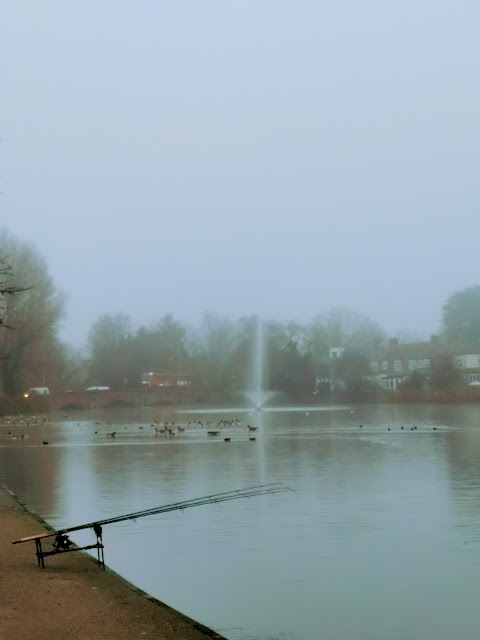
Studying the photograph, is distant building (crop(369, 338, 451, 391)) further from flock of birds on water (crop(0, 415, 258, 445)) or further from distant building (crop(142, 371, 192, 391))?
flock of birds on water (crop(0, 415, 258, 445))

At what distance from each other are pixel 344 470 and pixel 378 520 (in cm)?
1035

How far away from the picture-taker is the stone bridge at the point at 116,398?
106m

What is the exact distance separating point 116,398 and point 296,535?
10114 centimetres

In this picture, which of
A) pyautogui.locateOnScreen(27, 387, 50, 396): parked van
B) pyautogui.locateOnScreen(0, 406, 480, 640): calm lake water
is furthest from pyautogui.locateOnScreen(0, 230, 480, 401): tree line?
pyautogui.locateOnScreen(0, 406, 480, 640): calm lake water

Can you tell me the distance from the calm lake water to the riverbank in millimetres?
596

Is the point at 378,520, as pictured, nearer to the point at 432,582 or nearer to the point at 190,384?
the point at 432,582

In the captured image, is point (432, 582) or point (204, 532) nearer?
point (432, 582)

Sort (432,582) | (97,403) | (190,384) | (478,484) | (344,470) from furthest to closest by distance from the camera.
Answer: (190,384) < (97,403) < (344,470) < (478,484) < (432,582)

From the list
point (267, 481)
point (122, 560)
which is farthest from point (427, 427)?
point (122, 560)

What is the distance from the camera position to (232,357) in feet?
398

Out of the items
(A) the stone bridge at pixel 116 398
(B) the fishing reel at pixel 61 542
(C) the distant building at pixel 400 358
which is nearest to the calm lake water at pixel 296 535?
(B) the fishing reel at pixel 61 542

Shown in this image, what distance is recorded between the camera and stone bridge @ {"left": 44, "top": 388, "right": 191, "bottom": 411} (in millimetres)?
105500

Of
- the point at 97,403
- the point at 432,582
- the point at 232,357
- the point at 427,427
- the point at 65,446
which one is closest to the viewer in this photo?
the point at 432,582

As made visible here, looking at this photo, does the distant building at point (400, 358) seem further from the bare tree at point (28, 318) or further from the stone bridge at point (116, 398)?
the bare tree at point (28, 318)
